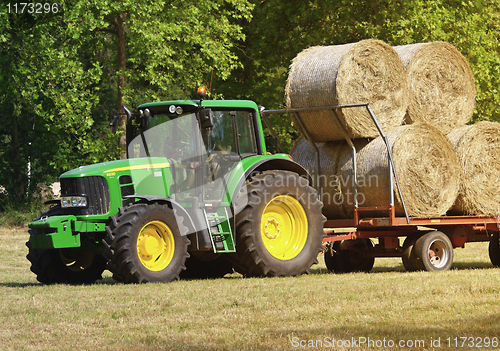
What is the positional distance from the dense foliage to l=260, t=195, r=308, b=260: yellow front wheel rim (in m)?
10.1

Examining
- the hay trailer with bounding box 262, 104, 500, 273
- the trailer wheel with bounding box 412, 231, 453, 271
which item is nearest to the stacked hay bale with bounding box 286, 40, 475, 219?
the hay trailer with bounding box 262, 104, 500, 273

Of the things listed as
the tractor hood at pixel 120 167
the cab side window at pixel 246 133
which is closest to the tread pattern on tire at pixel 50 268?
the tractor hood at pixel 120 167

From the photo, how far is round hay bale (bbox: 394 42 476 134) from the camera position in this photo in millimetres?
10977

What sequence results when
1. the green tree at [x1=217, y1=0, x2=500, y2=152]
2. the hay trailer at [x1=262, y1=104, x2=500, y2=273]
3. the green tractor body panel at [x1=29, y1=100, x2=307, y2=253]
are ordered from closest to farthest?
1. the green tractor body panel at [x1=29, y1=100, x2=307, y2=253]
2. the hay trailer at [x1=262, y1=104, x2=500, y2=273]
3. the green tree at [x1=217, y1=0, x2=500, y2=152]

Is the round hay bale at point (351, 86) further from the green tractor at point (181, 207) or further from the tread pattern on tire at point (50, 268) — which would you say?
the tread pattern on tire at point (50, 268)

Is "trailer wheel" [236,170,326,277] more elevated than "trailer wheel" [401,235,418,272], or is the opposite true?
"trailer wheel" [236,170,326,277]

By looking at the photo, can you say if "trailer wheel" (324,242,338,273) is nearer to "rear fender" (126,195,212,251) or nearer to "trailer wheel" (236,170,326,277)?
"trailer wheel" (236,170,326,277)

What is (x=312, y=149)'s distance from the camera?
11188mm

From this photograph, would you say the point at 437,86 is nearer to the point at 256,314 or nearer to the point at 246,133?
the point at 246,133

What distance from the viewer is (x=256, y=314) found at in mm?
6625

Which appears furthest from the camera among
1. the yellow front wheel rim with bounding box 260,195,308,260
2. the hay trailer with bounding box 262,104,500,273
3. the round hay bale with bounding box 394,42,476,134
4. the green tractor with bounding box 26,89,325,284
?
the round hay bale with bounding box 394,42,476,134

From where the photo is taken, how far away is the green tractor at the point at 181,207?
8.79 m

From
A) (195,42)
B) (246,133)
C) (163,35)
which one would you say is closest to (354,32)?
(195,42)

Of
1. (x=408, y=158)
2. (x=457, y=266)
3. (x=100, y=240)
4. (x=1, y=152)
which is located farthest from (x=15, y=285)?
(x=1, y=152)
